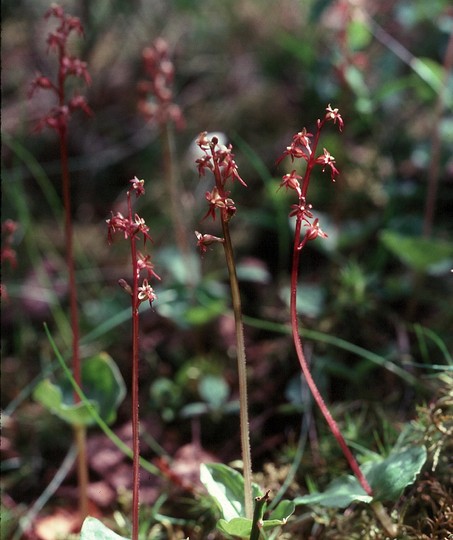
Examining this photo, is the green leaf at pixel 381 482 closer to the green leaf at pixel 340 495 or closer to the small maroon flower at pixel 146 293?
the green leaf at pixel 340 495

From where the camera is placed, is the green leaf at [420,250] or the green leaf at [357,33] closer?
the green leaf at [420,250]

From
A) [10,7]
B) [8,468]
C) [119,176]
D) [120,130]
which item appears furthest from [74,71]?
[10,7]

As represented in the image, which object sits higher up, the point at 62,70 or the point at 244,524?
the point at 62,70

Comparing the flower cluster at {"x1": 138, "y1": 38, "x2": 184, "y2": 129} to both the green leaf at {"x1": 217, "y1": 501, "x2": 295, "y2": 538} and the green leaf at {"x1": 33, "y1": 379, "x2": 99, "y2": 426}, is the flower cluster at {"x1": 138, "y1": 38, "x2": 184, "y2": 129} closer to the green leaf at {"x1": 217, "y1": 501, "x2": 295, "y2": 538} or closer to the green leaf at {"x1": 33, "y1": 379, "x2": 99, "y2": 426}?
the green leaf at {"x1": 33, "y1": 379, "x2": 99, "y2": 426}

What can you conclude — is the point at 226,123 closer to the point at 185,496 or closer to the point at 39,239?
the point at 39,239

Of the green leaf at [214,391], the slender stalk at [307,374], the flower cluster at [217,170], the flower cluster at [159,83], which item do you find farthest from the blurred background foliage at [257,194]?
the flower cluster at [217,170]

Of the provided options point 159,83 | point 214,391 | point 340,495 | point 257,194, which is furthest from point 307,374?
point 257,194

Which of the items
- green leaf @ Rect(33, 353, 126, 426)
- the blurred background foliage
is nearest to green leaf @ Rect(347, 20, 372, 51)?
the blurred background foliage

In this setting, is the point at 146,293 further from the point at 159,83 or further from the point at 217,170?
the point at 159,83

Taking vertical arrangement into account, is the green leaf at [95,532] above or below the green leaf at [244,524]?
below
